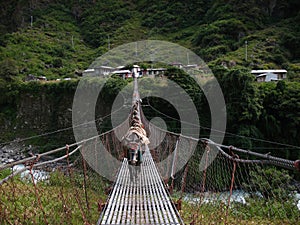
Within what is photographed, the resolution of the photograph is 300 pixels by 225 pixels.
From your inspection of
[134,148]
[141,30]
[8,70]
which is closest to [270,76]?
[134,148]

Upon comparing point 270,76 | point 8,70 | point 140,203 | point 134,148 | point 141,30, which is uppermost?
point 141,30

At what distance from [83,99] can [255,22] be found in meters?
11.6

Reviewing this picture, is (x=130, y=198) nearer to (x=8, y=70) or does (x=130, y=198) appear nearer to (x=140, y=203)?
(x=140, y=203)

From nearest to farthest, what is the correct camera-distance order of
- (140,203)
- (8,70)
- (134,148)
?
(140,203)
(134,148)
(8,70)

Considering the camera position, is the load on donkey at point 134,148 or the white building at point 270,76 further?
the white building at point 270,76

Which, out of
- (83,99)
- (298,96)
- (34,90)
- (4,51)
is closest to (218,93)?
(298,96)

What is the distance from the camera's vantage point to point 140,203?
197 centimetres

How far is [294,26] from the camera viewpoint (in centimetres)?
1608

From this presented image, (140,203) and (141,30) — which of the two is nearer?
(140,203)

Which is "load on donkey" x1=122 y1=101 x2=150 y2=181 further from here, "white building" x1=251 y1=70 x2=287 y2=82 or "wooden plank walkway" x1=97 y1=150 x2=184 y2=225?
"white building" x1=251 y1=70 x2=287 y2=82

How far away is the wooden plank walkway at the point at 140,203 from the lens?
1665 mm

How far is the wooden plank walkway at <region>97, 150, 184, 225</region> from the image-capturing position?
5.46 ft

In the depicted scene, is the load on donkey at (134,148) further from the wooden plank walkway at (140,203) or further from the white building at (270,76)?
the white building at (270,76)

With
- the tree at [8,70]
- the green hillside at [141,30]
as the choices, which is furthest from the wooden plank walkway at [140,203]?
the tree at [8,70]
